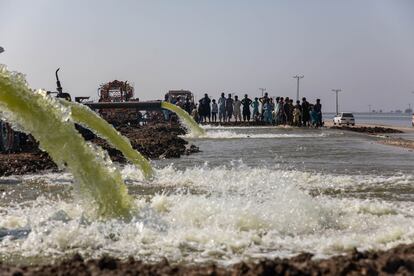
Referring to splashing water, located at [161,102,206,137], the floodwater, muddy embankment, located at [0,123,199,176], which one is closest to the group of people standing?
splashing water, located at [161,102,206,137]

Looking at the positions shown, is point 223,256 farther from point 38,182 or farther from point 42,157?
point 42,157

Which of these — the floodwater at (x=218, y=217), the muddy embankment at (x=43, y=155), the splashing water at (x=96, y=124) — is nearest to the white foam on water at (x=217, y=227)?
the floodwater at (x=218, y=217)

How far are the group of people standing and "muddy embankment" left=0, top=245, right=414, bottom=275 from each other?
1417 inches

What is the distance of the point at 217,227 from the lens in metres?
7.33

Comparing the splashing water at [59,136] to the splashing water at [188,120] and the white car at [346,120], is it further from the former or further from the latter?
the white car at [346,120]

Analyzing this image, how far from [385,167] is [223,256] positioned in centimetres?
991

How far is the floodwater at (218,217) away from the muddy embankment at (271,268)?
883 millimetres

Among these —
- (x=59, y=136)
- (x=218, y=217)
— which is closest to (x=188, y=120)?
(x=59, y=136)

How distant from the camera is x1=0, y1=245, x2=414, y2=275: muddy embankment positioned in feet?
15.7

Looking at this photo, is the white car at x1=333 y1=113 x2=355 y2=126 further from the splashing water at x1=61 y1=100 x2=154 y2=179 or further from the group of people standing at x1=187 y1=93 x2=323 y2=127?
the splashing water at x1=61 y1=100 x2=154 y2=179

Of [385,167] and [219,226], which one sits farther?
[385,167]

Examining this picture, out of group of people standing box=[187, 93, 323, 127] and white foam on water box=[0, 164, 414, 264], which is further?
group of people standing box=[187, 93, 323, 127]

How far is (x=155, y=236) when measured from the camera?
696cm

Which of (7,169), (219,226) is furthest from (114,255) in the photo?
(7,169)
